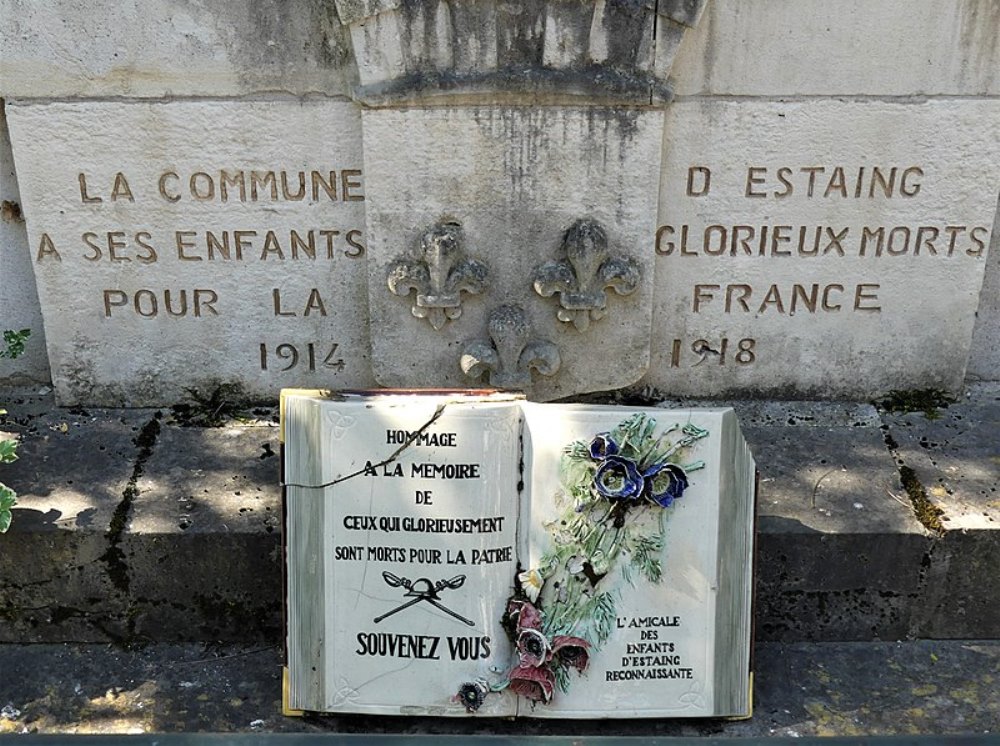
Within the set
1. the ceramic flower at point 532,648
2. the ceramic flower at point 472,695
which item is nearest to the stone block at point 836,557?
the ceramic flower at point 532,648

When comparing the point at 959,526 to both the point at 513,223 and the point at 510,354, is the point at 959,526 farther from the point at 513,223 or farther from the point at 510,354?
the point at 513,223

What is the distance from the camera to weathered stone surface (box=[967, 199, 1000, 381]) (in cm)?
349

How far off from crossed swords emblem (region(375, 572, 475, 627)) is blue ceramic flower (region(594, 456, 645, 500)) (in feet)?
1.46

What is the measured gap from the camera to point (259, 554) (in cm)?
291

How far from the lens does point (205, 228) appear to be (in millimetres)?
3271

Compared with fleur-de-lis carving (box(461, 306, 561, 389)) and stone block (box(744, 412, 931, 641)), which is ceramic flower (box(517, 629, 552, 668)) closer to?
stone block (box(744, 412, 931, 641))

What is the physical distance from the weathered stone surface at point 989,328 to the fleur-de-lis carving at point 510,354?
4.99 ft

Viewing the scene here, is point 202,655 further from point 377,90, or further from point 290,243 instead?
point 377,90

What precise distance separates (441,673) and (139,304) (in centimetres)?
161

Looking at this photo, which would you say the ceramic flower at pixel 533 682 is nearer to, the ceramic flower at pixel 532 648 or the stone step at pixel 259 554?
the ceramic flower at pixel 532 648

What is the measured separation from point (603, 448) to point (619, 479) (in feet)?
0.30

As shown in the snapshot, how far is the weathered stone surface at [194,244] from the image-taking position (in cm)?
314

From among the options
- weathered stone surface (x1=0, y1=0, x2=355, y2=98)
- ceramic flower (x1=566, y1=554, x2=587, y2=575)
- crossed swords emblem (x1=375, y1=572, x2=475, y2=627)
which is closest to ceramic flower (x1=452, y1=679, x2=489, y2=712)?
crossed swords emblem (x1=375, y1=572, x2=475, y2=627)

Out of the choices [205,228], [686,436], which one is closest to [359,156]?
[205,228]
